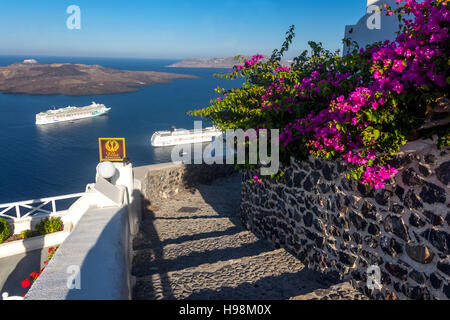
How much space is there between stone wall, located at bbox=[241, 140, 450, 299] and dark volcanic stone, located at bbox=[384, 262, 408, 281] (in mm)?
11

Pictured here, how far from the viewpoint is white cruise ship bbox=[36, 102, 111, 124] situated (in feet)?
247

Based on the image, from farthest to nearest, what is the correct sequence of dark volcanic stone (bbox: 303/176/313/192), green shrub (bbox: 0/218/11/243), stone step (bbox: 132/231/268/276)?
green shrub (bbox: 0/218/11/243)
stone step (bbox: 132/231/268/276)
dark volcanic stone (bbox: 303/176/313/192)

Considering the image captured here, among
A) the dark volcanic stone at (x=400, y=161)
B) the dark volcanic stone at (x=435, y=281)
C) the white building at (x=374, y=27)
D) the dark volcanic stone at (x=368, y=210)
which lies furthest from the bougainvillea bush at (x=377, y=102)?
the white building at (x=374, y=27)

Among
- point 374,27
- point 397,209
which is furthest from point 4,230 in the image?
point 374,27

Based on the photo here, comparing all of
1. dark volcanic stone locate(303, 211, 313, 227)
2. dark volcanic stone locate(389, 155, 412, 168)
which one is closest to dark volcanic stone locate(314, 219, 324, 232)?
dark volcanic stone locate(303, 211, 313, 227)

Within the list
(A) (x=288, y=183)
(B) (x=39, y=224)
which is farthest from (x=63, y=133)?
(A) (x=288, y=183)

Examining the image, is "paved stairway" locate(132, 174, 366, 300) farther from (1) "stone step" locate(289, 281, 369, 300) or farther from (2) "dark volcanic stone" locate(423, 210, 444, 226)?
(2) "dark volcanic stone" locate(423, 210, 444, 226)

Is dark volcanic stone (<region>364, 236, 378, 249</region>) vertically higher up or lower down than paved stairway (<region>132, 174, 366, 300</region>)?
higher up

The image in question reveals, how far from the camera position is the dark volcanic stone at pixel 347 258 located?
4.41m

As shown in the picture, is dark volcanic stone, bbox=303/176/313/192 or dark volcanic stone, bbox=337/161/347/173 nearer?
dark volcanic stone, bbox=337/161/347/173

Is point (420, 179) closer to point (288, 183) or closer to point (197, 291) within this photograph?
point (288, 183)

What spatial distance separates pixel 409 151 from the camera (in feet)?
11.3

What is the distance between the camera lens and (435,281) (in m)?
3.27

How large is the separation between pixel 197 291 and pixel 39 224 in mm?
8774
